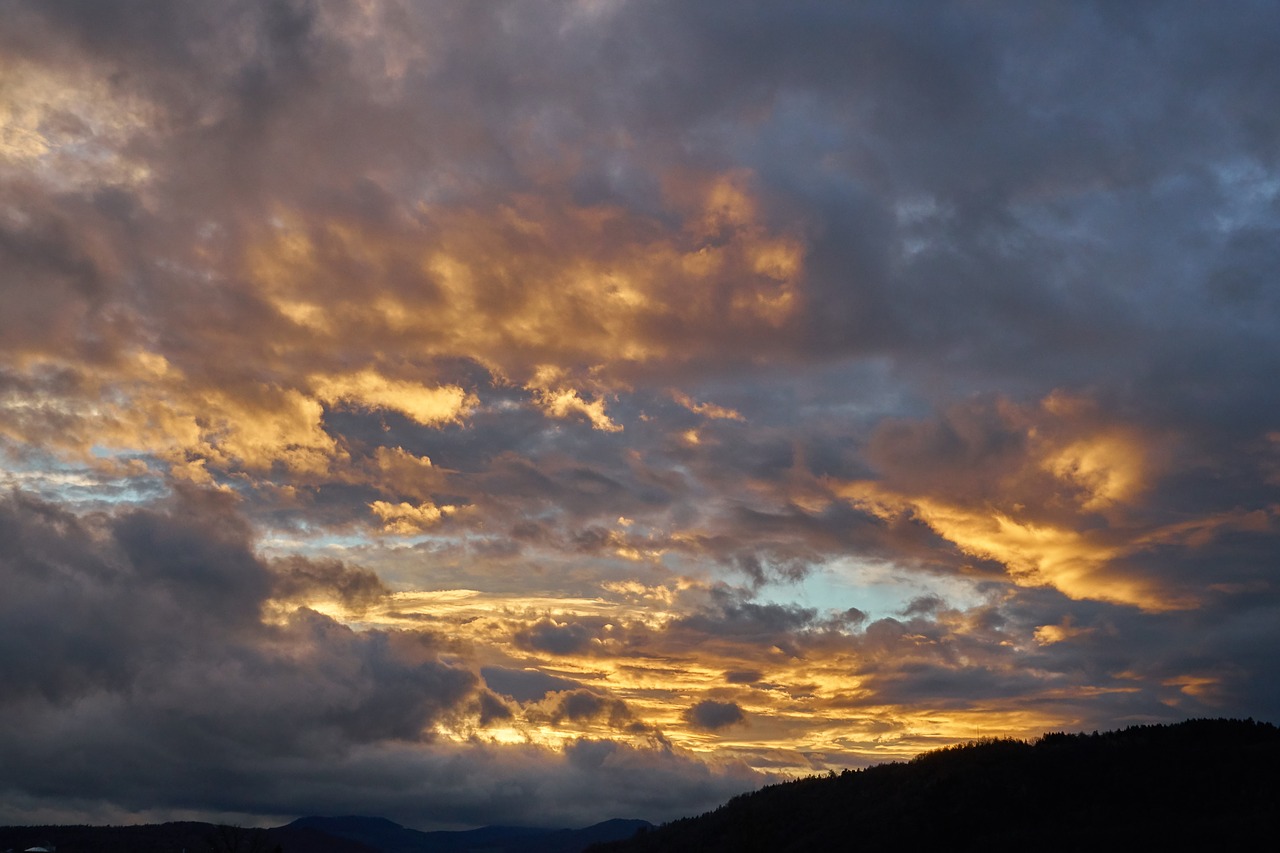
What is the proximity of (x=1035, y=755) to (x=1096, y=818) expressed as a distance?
14486 mm

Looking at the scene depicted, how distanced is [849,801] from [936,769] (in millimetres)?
8300

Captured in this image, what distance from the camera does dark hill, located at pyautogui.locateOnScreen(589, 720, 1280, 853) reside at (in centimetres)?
5562

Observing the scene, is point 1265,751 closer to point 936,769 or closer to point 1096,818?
point 1096,818

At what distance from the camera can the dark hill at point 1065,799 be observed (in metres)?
55.6

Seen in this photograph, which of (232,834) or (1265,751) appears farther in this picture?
(232,834)

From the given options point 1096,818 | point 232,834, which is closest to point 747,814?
point 1096,818

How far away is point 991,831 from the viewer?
211 ft

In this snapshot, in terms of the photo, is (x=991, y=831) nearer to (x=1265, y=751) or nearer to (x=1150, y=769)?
(x=1150, y=769)

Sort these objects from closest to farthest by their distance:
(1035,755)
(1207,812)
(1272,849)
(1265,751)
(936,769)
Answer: (1272,849), (1207,812), (1265,751), (1035,755), (936,769)

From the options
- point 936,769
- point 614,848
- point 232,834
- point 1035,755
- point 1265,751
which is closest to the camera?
point 1265,751

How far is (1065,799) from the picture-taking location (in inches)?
2581

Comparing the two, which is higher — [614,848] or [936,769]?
[936,769]

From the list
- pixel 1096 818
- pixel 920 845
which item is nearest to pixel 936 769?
pixel 920 845

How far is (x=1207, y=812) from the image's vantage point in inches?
2234
